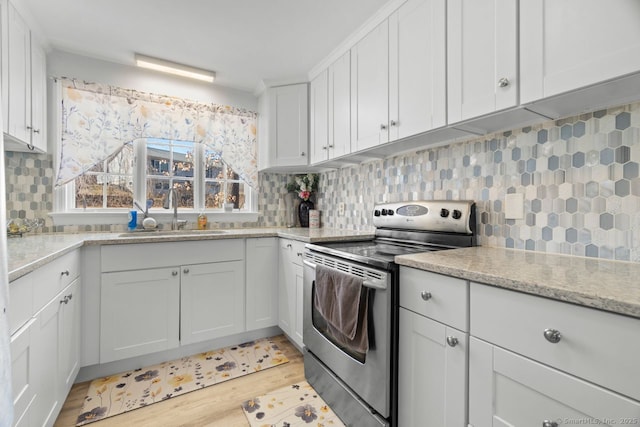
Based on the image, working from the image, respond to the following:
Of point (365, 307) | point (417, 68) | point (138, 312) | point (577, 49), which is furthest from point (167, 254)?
point (577, 49)

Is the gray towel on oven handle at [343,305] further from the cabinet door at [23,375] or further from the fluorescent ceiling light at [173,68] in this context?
the fluorescent ceiling light at [173,68]

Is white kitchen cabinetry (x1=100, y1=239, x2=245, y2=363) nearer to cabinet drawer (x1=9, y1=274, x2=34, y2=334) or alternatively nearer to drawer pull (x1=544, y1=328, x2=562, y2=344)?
cabinet drawer (x1=9, y1=274, x2=34, y2=334)

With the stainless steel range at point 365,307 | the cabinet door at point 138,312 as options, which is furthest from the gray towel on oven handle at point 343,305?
the cabinet door at point 138,312

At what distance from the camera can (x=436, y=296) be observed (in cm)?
117

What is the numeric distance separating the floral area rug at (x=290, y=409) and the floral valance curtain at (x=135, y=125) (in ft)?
6.23

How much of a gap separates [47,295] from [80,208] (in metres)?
1.40

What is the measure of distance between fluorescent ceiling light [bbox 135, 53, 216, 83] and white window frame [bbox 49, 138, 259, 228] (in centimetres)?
63

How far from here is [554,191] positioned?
1396 mm

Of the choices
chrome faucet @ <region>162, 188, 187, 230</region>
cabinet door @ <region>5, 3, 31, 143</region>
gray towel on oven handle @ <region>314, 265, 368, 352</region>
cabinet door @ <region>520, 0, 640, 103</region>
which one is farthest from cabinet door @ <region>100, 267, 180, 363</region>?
cabinet door @ <region>520, 0, 640, 103</region>

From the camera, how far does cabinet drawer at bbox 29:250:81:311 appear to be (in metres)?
1.26

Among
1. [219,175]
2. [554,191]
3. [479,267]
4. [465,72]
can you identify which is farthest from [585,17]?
[219,175]

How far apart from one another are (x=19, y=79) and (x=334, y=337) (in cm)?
242

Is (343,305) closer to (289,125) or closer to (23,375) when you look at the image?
(23,375)

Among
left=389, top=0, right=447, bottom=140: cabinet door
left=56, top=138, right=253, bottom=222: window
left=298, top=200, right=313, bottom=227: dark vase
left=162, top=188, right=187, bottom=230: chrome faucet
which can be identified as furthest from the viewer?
left=298, top=200, right=313, bottom=227: dark vase
